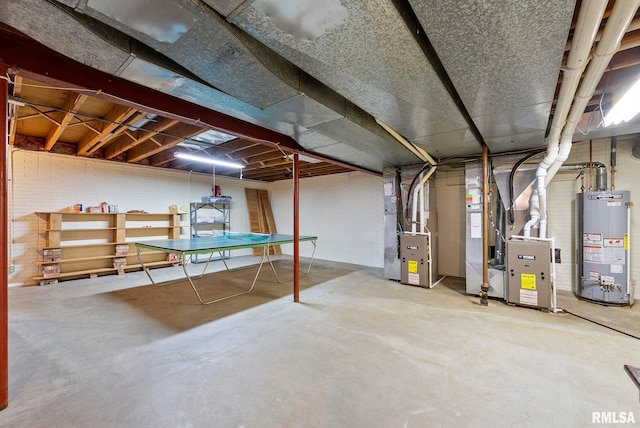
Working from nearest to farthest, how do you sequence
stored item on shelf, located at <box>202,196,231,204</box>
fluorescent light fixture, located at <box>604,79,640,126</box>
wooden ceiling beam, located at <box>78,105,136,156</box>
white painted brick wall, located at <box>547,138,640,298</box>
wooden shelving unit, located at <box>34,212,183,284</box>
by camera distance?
fluorescent light fixture, located at <box>604,79,640,126</box> < wooden ceiling beam, located at <box>78,105,136,156</box> < white painted brick wall, located at <box>547,138,640,298</box> < wooden shelving unit, located at <box>34,212,183,284</box> < stored item on shelf, located at <box>202,196,231,204</box>

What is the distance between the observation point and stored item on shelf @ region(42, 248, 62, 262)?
14.5 feet

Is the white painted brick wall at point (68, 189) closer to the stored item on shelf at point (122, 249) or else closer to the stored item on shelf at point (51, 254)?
the stored item on shelf at point (51, 254)

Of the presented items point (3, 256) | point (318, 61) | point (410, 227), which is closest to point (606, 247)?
point (410, 227)

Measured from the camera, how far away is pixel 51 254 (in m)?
4.46

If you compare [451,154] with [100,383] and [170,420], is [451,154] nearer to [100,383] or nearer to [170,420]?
[170,420]

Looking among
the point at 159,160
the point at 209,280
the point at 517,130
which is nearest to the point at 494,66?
the point at 517,130

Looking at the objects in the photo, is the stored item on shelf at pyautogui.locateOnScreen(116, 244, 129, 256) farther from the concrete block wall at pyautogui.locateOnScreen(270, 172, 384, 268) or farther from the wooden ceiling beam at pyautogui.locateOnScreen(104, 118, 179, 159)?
the concrete block wall at pyautogui.locateOnScreen(270, 172, 384, 268)

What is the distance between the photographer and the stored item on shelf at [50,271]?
14.5 ft

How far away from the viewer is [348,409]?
61.7 inches

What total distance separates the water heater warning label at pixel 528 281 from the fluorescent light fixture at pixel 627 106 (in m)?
1.96

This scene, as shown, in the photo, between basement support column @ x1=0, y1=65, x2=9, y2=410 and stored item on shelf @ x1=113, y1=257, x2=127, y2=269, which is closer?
basement support column @ x1=0, y1=65, x2=9, y2=410

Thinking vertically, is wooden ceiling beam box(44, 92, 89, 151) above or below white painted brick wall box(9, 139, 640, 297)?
above

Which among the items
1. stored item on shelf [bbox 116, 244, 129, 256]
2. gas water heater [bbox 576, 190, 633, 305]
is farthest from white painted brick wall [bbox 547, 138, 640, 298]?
stored item on shelf [bbox 116, 244, 129, 256]
